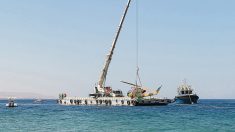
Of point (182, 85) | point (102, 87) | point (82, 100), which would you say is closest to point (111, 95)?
point (102, 87)

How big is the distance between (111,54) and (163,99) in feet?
81.9

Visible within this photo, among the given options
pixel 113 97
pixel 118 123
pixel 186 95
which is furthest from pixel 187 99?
pixel 118 123

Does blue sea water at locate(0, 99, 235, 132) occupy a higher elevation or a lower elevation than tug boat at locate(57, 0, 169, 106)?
lower

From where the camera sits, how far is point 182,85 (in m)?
171

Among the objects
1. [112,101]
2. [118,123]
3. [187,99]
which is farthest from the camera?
[187,99]

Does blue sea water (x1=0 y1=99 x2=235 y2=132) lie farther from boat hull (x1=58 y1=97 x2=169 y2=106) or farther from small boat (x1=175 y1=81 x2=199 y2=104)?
small boat (x1=175 y1=81 x2=199 y2=104)

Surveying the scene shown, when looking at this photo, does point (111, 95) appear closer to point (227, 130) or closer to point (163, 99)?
point (163, 99)

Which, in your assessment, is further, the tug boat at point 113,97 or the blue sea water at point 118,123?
the tug boat at point 113,97

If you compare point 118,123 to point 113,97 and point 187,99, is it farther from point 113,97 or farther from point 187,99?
point 187,99

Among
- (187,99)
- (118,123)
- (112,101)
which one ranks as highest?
(187,99)

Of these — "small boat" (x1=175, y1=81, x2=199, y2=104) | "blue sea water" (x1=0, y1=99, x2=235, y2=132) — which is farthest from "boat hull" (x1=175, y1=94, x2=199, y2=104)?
"blue sea water" (x1=0, y1=99, x2=235, y2=132)

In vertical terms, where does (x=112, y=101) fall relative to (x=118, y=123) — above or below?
above

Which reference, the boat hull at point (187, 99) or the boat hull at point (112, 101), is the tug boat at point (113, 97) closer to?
the boat hull at point (112, 101)

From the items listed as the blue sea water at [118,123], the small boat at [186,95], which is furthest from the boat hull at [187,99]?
the blue sea water at [118,123]
